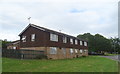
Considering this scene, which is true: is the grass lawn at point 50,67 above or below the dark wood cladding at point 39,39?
below

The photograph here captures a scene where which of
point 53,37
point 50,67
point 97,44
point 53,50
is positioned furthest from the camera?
point 97,44

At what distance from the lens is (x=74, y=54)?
40.0m

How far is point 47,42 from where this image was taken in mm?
29250

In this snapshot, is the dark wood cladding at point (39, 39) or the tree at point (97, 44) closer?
the dark wood cladding at point (39, 39)

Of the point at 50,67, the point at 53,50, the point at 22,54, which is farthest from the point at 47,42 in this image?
the point at 50,67

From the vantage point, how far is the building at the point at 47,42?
29.5m

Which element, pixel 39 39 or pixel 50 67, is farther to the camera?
pixel 39 39

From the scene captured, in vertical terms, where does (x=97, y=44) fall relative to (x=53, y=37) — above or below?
below

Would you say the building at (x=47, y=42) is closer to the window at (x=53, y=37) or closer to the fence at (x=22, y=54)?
the window at (x=53, y=37)

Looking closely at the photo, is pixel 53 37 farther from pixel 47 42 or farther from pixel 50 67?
pixel 50 67

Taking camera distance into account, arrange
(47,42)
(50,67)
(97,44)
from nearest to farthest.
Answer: (50,67)
(47,42)
(97,44)

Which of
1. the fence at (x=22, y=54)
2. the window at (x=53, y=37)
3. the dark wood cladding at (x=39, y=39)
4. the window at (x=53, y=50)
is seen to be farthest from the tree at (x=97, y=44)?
the fence at (x=22, y=54)

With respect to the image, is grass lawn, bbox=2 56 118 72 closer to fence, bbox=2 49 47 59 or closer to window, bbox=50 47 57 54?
fence, bbox=2 49 47 59

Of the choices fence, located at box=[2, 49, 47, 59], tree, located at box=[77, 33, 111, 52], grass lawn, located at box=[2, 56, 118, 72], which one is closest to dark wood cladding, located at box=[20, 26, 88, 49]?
fence, located at box=[2, 49, 47, 59]
